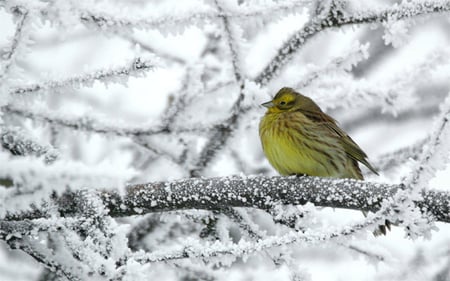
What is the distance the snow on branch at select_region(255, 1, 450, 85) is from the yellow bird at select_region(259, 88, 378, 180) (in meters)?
0.73

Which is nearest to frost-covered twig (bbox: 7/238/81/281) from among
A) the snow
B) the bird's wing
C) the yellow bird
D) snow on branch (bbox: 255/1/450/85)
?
the snow

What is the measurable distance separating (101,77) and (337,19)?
1410 mm

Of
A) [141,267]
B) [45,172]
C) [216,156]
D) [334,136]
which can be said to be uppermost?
[334,136]

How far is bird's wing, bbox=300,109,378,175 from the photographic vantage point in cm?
431

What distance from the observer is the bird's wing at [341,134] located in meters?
4.31

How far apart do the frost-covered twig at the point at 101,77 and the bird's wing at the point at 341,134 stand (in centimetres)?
228

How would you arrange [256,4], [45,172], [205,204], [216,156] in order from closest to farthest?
[45,172]
[205,204]
[256,4]
[216,156]

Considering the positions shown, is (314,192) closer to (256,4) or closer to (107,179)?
(256,4)

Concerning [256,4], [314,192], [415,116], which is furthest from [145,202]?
[415,116]

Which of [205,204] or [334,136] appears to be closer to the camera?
[205,204]

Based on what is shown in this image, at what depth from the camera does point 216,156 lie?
371cm

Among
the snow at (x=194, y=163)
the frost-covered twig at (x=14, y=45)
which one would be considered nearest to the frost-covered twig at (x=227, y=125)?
the snow at (x=194, y=163)

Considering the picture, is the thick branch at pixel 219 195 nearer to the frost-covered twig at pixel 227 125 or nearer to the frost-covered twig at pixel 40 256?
the frost-covered twig at pixel 40 256

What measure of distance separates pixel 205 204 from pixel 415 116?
483 centimetres
